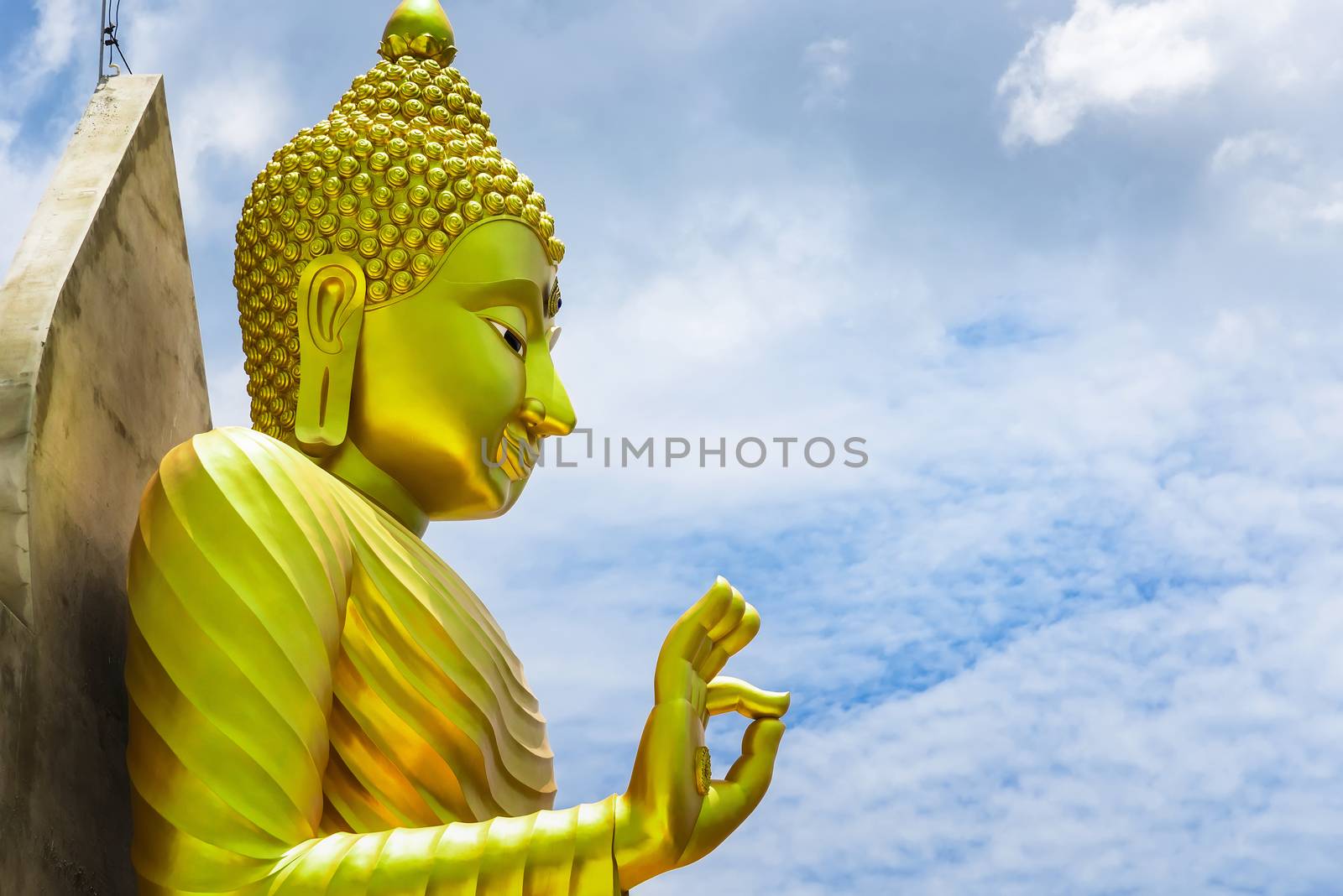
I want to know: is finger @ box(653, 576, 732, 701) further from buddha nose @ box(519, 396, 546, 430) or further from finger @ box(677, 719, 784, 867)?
buddha nose @ box(519, 396, 546, 430)

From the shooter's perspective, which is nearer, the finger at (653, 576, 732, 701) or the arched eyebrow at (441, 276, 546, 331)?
the finger at (653, 576, 732, 701)

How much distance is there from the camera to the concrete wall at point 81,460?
427cm

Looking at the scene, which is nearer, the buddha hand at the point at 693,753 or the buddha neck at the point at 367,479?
the buddha hand at the point at 693,753

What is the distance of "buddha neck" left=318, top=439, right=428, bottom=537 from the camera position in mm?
5219

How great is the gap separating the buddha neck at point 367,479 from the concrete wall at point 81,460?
62cm

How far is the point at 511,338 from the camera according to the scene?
5.37 m

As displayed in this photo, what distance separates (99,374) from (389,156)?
117 centimetres

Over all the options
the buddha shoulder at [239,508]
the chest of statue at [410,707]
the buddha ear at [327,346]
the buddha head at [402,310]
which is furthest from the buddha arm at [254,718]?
the buddha head at [402,310]

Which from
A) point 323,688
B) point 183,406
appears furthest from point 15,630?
point 183,406

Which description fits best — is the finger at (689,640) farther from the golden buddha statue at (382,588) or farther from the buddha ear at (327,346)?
the buddha ear at (327,346)

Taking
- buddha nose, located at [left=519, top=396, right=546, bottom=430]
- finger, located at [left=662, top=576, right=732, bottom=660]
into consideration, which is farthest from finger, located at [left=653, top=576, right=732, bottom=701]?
buddha nose, located at [left=519, top=396, right=546, bottom=430]

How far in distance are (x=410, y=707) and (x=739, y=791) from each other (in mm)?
1008

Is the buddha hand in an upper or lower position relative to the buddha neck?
lower

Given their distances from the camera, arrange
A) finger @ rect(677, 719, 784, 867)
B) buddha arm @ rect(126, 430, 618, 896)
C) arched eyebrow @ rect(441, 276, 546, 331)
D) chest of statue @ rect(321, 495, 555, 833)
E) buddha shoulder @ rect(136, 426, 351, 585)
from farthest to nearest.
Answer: arched eyebrow @ rect(441, 276, 546, 331)
chest of statue @ rect(321, 495, 555, 833)
buddha shoulder @ rect(136, 426, 351, 585)
finger @ rect(677, 719, 784, 867)
buddha arm @ rect(126, 430, 618, 896)
